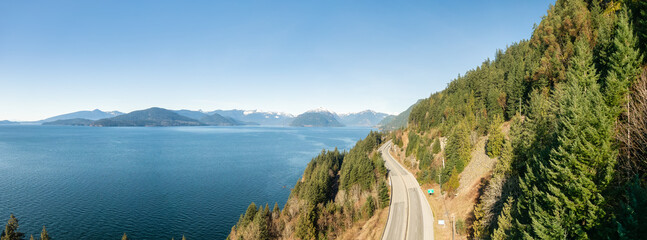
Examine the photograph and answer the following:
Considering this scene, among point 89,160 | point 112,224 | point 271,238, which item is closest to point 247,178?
point 112,224

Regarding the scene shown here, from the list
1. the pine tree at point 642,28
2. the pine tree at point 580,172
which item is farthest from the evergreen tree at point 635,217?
the pine tree at point 642,28

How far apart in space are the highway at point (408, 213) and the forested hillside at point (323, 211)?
227 cm

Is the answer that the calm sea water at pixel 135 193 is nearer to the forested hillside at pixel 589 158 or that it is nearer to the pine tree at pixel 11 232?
the pine tree at pixel 11 232

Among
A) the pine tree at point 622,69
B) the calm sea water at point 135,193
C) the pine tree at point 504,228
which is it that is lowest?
the calm sea water at point 135,193

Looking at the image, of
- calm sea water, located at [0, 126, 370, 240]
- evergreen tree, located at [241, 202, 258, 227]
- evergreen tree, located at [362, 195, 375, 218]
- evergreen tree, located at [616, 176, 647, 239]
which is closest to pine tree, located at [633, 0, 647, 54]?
evergreen tree, located at [616, 176, 647, 239]

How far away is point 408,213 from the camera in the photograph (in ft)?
156

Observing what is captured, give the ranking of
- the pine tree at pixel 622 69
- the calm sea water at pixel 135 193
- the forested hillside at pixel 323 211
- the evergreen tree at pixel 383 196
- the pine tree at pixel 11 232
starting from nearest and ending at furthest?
the pine tree at pixel 622 69
the pine tree at pixel 11 232
the forested hillside at pixel 323 211
the calm sea water at pixel 135 193
the evergreen tree at pixel 383 196

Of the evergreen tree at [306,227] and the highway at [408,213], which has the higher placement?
the highway at [408,213]

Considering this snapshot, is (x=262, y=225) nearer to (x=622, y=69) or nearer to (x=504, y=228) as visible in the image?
(x=504, y=228)

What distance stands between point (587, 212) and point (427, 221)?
2809 centimetres

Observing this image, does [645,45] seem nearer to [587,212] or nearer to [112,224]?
[587,212]

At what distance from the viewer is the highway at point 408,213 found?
40250 millimetres

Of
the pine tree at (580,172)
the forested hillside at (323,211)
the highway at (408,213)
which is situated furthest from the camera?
the forested hillside at (323,211)

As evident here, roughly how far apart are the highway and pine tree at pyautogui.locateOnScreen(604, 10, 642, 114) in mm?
27575
